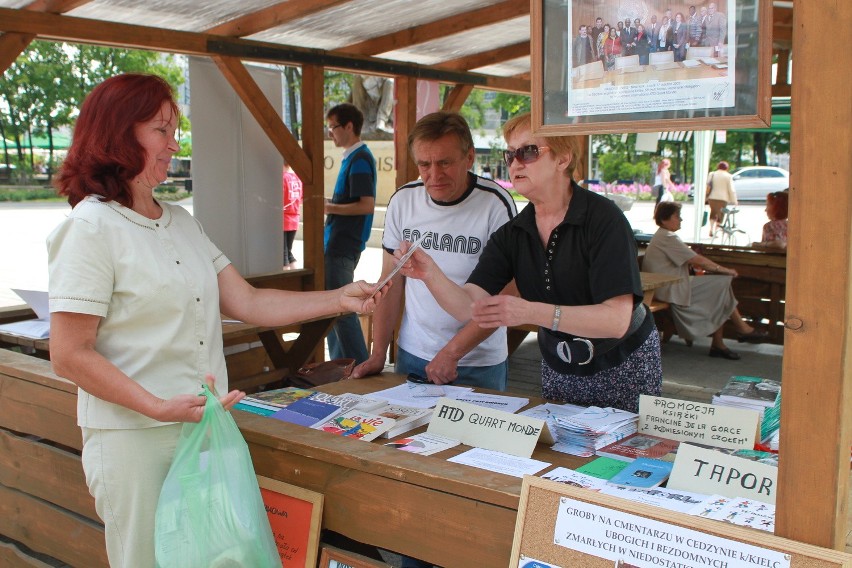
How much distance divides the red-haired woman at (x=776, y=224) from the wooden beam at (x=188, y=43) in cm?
341

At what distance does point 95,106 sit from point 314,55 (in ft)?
13.9

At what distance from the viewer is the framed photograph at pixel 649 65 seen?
134cm

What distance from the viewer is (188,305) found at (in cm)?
187

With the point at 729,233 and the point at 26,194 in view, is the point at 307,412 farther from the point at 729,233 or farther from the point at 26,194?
the point at 26,194

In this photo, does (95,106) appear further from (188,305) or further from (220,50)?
(220,50)

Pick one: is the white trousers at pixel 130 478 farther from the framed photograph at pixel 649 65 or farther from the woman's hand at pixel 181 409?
the framed photograph at pixel 649 65

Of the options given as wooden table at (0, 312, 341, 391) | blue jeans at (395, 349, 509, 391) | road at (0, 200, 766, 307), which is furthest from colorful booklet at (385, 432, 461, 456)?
road at (0, 200, 766, 307)

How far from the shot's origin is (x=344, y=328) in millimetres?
5594

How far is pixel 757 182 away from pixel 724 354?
20612mm

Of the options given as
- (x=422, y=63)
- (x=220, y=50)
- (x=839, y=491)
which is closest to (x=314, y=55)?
(x=220, y=50)

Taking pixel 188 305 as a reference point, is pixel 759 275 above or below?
below

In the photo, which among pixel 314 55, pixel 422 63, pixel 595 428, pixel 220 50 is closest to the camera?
pixel 595 428

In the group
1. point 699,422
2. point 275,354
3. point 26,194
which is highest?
point 26,194

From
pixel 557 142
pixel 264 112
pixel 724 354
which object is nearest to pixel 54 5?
pixel 264 112
